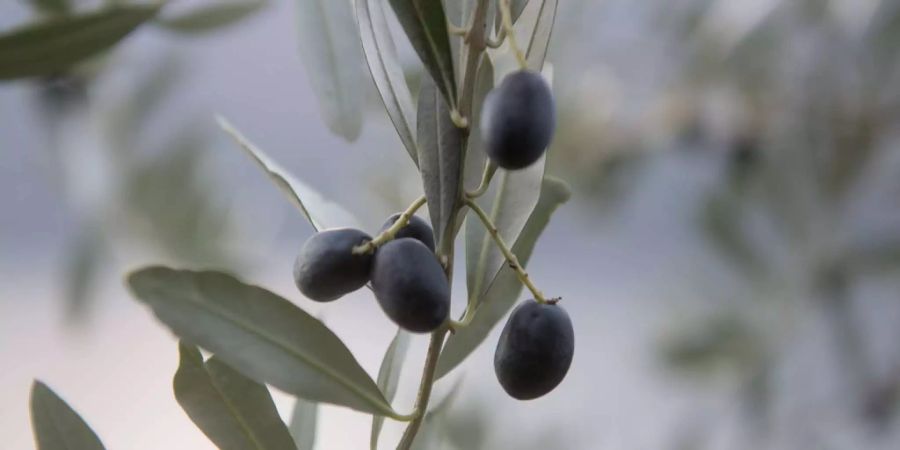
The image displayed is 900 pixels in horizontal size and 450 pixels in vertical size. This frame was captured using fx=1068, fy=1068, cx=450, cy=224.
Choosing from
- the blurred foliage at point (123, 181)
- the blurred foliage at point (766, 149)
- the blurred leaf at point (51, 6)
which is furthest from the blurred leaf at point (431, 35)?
the blurred foliage at point (766, 149)

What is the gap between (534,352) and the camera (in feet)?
1.15

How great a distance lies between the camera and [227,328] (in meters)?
0.33

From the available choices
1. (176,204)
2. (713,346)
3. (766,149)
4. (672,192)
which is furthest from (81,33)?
(672,192)

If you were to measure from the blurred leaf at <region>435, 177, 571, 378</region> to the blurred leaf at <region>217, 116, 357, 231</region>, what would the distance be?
5 centimetres

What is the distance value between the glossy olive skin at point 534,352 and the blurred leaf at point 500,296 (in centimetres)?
6

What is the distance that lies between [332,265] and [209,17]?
39cm

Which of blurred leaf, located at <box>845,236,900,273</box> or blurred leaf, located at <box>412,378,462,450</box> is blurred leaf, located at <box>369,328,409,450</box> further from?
blurred leaf, located at <box>845,236,900,273</box>

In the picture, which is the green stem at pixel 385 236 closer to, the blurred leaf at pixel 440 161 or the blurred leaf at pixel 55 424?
the blurred leaf at pixel 440 161

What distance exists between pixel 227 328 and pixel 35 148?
82cm

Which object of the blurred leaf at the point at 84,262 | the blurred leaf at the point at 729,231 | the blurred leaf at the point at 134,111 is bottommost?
the blurred leaf at the point at 729,231

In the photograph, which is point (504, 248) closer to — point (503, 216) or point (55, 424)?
point (503, 216)

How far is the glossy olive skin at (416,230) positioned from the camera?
0.38 metres

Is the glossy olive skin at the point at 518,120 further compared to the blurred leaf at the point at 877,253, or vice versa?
the blurred leaf at the point at 877,253

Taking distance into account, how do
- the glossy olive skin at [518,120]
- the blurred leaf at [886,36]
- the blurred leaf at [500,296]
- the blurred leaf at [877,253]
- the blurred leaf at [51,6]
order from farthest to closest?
1. the blurred leaf at [877,253]
2. the blurred leaf at [886,36]
3. the blurred leaf at [51,6]
4. the blurred leaf at [500,296]
5. the glossy olive skin at [518,120]
